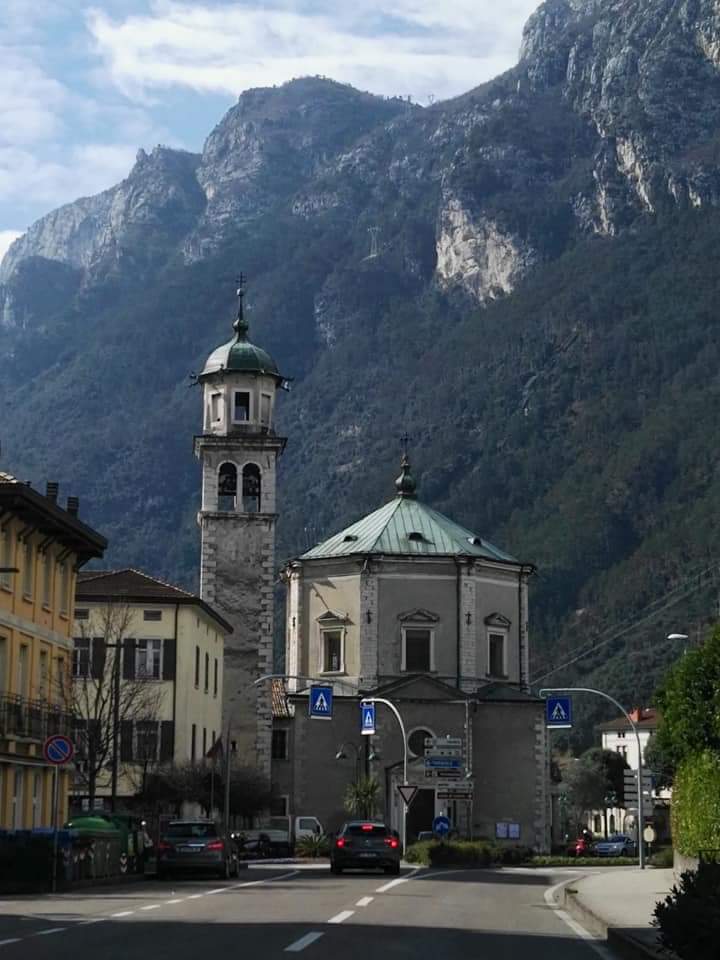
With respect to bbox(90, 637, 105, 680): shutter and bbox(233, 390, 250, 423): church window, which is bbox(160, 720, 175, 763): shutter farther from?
bbox(233, 390, 250, 423): church window

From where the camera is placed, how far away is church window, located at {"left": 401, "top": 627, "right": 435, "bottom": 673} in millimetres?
85812

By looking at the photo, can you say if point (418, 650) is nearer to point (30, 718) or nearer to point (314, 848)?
point (314, 848)

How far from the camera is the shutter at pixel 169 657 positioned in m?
70.4

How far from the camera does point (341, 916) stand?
25.0 m

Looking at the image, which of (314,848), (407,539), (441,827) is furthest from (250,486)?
(441,827)

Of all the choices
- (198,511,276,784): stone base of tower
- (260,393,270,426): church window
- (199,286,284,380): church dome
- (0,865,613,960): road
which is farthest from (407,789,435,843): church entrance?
(0,865,613,960): road

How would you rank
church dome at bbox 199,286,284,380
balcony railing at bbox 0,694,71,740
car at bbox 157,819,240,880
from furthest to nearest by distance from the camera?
1. church dome at bbox 199,286,284,380
2. balcony railing at bbox 0,694,71,740
3. car at bbox 157,819,240,880

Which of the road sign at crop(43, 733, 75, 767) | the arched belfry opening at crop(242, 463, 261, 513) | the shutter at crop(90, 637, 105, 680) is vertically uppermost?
the arched belfry opening at crop(242, 463, 261, 513)

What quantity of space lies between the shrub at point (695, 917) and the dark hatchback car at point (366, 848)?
28.1 m

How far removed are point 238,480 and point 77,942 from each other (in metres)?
67.3

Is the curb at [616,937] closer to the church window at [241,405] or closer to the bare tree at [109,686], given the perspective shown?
the bare tree at [109,686]

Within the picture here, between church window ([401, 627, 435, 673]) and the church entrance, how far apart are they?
6330 millimetres

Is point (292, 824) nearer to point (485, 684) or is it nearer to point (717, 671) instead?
point (485, 684)

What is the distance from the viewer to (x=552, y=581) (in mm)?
190750
